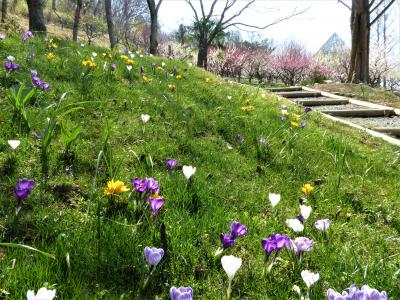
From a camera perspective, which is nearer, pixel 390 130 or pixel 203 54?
pixel 390 130

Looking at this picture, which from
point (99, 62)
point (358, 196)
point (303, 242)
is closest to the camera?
point (303, 242)

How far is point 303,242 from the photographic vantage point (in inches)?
A: 70.0

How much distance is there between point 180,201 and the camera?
239 cm

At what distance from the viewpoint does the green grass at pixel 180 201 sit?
1.70 m

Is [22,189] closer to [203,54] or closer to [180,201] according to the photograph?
[180,201]

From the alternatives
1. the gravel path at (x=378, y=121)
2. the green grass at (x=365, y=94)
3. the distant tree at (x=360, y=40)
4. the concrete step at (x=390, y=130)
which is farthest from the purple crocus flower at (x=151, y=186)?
the distant tree at (x=360, y=40)

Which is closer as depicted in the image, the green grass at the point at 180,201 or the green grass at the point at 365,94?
the green grass at the point at 180,201

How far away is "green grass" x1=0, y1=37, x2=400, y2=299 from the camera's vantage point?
1700 millimetres

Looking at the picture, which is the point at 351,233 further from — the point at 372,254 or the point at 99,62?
the point at 99,62

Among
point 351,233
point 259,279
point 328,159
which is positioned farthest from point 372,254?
point 328,159

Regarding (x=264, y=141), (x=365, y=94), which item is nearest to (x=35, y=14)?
(x=264, y=141)

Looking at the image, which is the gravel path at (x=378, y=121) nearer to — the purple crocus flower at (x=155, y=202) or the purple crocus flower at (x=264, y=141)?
the purple crocus flower at (x=264, y=141)

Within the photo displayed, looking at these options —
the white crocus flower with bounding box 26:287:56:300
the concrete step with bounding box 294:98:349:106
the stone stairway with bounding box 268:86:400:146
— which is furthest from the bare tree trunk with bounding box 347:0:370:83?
the white crocus flower with bounding box 26:287:56:300

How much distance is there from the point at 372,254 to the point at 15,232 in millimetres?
1970
